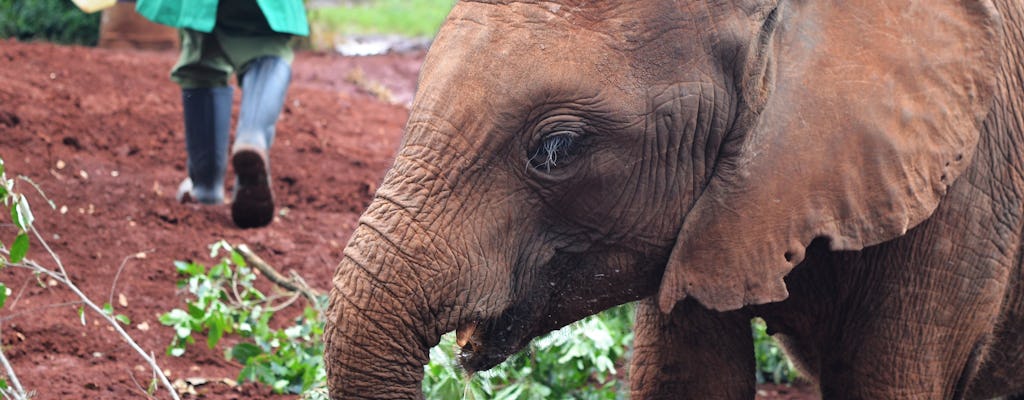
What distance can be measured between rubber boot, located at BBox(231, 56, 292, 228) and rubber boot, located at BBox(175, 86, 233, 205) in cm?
20

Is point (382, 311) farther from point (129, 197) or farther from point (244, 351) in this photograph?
point (129, 197)

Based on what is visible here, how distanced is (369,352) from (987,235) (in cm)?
170

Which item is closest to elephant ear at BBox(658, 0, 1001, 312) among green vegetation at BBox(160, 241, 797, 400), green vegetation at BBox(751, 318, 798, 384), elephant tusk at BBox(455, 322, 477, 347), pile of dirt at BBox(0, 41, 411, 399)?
elephant tusk at BBox(455, 322, 477, 347)

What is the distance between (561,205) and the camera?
11.1 ft

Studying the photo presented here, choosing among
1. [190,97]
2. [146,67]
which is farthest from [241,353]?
[146,67]

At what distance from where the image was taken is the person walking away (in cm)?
702

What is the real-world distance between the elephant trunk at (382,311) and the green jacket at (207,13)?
13.3ft

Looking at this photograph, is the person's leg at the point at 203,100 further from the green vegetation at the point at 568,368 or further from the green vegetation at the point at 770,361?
the green vegetation at the point at 770,361

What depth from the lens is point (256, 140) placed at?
686 cm

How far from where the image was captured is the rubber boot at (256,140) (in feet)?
22.1

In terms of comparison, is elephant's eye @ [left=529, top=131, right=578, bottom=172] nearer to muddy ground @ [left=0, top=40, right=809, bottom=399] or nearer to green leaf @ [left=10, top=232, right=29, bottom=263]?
green leaf @ [left=10, top=232, right=29, bottom=263]

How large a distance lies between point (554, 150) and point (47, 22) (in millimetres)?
11386

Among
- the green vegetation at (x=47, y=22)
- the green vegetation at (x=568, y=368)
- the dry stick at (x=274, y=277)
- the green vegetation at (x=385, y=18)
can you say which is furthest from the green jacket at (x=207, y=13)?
the green vegetation at (x=385, y=18)

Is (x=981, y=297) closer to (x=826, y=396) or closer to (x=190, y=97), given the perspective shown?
(x=826, y=396)
